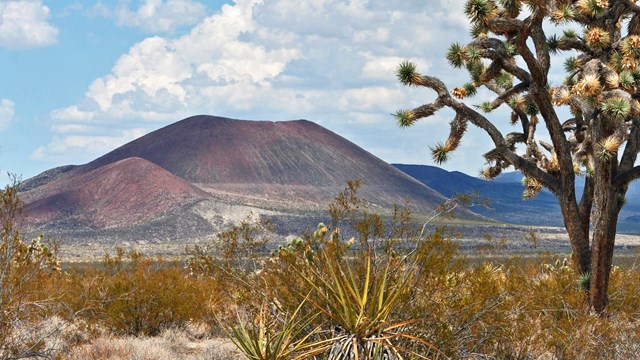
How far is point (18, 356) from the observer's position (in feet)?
35.2

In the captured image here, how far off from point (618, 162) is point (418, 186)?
503 ft

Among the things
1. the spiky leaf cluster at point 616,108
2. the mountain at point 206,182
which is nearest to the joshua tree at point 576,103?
the spiky leaf cluster at point 616,108

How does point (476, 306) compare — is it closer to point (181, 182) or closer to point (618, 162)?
point (618, 162)

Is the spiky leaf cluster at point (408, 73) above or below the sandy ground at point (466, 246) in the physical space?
above

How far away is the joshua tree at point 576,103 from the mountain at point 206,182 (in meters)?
74.7

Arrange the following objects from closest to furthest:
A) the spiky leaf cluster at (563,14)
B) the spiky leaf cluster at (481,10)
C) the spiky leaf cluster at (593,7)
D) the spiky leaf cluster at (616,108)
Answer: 1. the spiky leaf cluster at (616,108)
2. the spiky leaf cluster at (481,10)
3. the spiky leaf cluster at (593,7)
4. the spiky leaf cluster at (563,14)

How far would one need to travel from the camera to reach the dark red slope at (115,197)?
11712 cm

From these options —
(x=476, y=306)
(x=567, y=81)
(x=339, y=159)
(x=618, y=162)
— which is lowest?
(x=476, y=306)

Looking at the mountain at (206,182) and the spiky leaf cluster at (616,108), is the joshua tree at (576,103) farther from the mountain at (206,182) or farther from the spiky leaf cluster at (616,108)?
the mountain at (206,182)

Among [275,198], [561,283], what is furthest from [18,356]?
[275,198]

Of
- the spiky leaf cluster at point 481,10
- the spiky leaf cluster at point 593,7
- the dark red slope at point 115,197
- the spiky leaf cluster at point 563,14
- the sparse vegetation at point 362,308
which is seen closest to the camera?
the sparse vegetation at point 362,308

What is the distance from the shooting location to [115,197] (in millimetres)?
125688

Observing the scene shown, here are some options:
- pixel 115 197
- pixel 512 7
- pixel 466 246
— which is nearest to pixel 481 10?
pixel 512 7

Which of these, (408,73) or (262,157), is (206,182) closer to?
(262,157)
